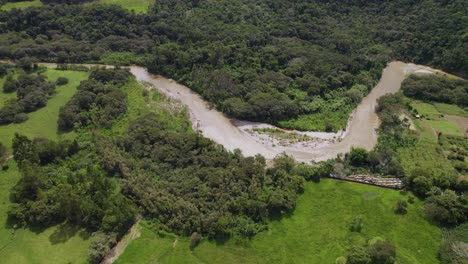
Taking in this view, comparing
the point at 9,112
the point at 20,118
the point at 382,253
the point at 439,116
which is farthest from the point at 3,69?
the point at 439,116

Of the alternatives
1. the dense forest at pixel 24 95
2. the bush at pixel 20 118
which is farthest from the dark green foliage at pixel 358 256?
the dense forest at pixel 24 95

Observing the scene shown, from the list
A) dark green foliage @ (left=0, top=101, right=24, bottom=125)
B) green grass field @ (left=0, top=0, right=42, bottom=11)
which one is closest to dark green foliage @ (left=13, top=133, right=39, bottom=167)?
dark green foliage @ (left=0, top=101, right=24, bottom=125)

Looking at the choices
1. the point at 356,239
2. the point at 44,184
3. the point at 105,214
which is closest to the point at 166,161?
the point at 105,214

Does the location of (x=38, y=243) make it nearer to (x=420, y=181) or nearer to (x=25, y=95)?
(x=25, y=95)

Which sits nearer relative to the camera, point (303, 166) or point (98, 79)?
point (303, 166)

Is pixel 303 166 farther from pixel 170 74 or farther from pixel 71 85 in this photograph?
pixel 71 85


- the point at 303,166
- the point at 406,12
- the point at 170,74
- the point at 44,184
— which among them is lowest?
the point at 44,184
